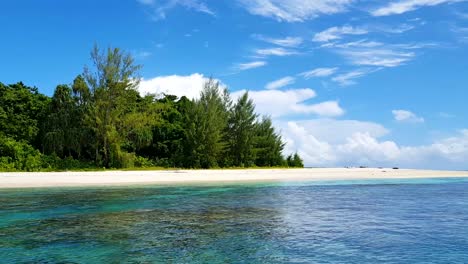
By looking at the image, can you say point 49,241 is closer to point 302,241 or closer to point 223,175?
point 302,241

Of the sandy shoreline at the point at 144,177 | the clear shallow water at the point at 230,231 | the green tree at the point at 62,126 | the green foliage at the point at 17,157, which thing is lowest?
the clear shallow water at the point at 230,231

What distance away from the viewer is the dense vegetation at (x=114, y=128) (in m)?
46.3

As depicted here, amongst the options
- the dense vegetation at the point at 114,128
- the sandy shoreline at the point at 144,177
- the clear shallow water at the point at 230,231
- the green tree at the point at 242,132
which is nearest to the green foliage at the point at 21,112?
the dense vegetation at the point at 114,128

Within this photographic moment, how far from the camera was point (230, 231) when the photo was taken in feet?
44.7

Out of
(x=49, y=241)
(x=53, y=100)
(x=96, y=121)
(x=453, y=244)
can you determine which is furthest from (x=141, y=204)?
(x=53, y=100)

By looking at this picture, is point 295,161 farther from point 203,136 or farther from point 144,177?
point 144,177

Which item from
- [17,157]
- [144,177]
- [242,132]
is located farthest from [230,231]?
[242,132]

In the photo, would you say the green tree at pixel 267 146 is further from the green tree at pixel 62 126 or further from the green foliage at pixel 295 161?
the green tree at pixel 62 126

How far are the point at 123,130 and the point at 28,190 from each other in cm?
2034

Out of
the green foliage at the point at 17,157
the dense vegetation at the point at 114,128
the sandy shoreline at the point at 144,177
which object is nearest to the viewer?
the sandy shoreline at the point at 144,177

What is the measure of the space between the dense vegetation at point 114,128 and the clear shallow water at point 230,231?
24048mm

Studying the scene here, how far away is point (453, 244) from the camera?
38.7ft

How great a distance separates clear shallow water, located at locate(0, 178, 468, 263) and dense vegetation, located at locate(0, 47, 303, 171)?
2405 centimetres

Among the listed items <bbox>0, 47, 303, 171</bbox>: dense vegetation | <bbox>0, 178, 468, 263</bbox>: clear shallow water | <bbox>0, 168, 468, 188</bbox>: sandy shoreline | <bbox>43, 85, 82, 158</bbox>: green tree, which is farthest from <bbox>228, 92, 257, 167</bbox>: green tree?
<bbox>0, 178, 468, 263</bbox>: clear shallow water
